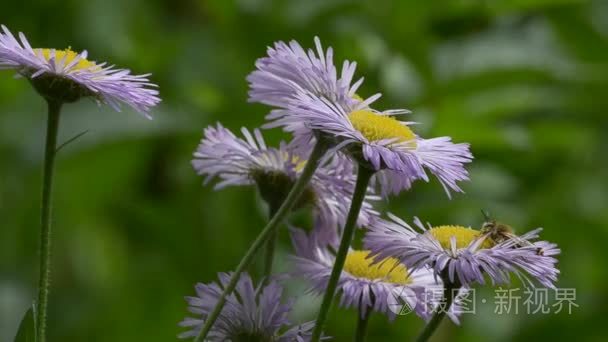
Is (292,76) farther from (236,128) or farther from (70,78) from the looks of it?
(236,128)

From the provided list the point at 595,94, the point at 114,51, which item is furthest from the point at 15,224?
the point at 595,94

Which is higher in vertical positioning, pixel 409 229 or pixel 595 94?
pixel 595 94

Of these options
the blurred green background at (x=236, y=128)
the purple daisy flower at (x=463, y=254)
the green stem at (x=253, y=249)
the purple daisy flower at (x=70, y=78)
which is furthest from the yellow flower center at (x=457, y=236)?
the blurred green background at (x=236, y=128)

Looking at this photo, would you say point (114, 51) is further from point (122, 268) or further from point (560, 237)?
point (560, 237)

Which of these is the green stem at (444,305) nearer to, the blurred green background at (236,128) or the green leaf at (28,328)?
the green leaf at (28,328)

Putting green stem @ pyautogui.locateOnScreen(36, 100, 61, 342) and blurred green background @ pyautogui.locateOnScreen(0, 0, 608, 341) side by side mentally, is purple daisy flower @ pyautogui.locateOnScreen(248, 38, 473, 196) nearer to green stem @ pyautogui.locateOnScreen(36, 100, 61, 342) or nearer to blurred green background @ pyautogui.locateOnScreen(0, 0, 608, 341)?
green stem @ pyautogui.locateOnScreen(36, 100, 61, 342)

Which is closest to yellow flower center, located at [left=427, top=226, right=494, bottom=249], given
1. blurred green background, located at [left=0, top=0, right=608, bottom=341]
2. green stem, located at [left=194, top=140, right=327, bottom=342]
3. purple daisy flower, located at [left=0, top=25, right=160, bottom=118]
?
green stem, located at [left=194, top=140, right=327, bottom=342]
